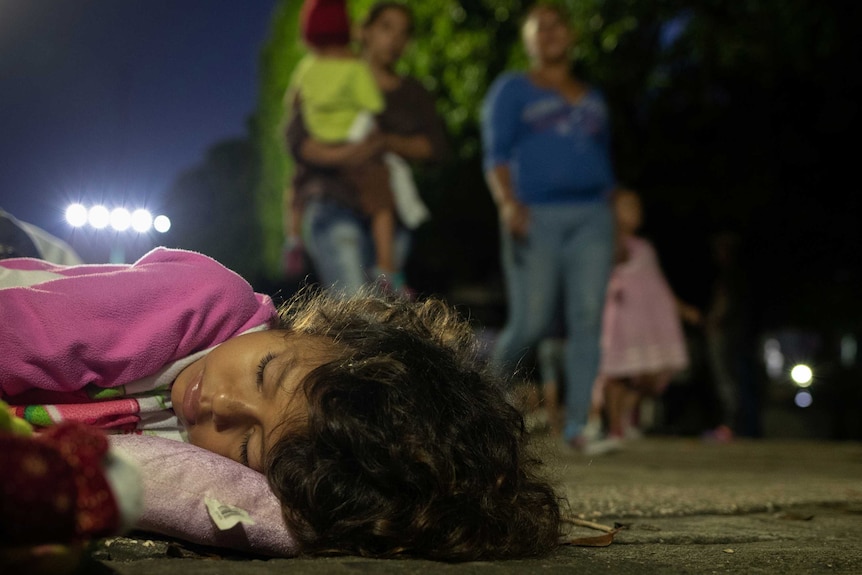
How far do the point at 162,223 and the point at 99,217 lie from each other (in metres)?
0.29

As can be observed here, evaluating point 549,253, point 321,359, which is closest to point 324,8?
point 549,253

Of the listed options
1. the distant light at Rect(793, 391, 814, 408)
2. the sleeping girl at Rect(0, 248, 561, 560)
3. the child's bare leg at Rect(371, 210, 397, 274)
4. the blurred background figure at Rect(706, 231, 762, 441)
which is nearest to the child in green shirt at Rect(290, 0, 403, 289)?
the child's bare leg at Rect(371, 210, 397, 274)

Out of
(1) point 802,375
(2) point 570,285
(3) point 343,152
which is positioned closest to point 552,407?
(2) point 570,285

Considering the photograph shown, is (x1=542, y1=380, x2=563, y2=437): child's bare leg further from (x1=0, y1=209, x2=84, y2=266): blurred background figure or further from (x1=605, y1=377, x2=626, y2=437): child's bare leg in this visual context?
(x1=0, y1=209, x2=84, y2=266): blurred background figure

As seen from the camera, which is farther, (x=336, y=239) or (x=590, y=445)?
(x=590, y=445)

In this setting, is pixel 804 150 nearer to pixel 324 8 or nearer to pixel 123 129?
pixel 324 8

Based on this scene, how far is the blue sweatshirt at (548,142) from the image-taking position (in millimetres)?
5285

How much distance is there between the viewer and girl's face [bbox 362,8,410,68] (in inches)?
223

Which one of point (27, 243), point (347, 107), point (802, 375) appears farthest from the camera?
point (802, 375)

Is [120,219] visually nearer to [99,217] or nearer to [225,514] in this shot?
[99,217]

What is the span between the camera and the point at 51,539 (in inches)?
47.0

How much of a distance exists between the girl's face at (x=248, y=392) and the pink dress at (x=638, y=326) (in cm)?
597

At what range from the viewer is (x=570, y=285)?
5.24 metres

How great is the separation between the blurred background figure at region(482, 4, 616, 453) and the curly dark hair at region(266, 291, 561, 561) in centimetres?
306
